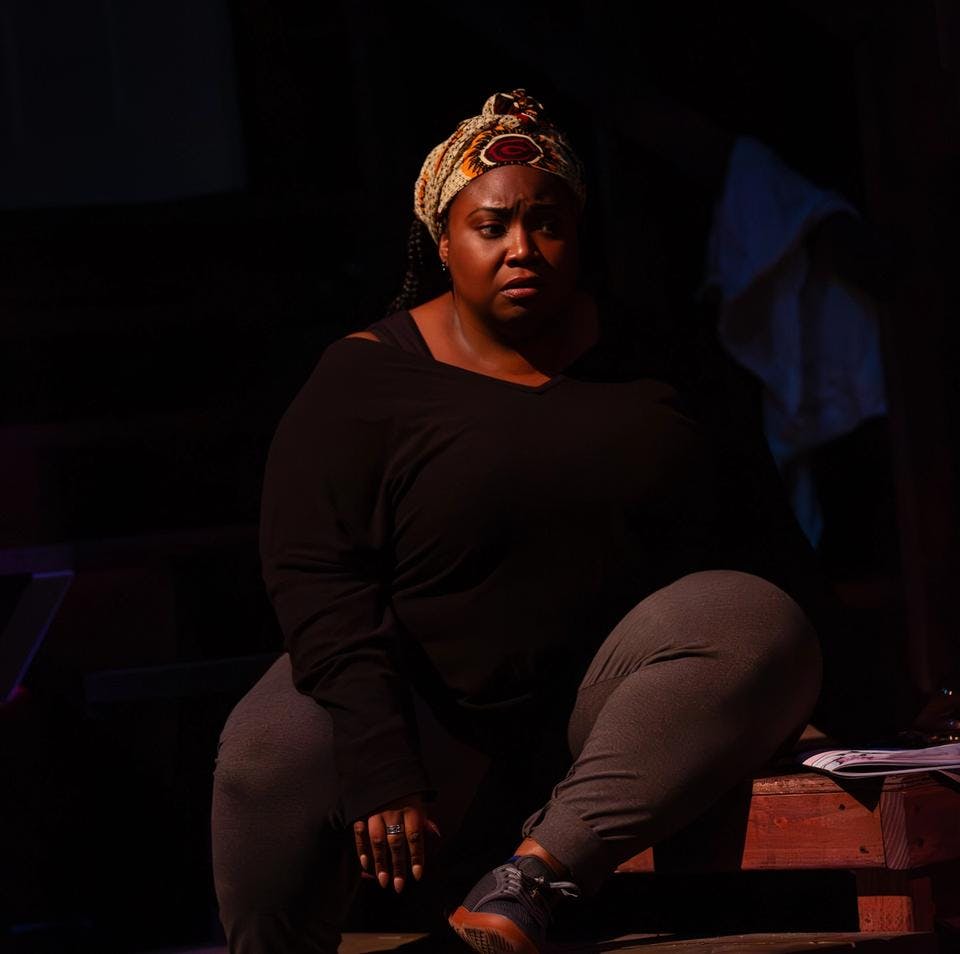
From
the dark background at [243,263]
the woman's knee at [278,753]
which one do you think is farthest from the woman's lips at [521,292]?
the dark background at [243,263]

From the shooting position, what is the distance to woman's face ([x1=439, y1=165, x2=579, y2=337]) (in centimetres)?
261

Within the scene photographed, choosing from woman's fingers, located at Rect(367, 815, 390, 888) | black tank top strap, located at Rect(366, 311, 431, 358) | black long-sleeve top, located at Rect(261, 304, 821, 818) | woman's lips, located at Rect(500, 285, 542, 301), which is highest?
woman's lips, located at Rect(500, 285, 542, 301)

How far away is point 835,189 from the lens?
4.44 m

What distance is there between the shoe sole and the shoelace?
4 cm

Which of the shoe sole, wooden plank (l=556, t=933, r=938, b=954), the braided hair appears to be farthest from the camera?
the braided hair

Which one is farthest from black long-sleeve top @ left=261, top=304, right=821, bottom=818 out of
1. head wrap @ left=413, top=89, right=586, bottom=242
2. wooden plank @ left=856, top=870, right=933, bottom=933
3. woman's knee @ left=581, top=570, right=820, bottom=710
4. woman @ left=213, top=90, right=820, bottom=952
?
wooden plank @ left=856, top=870, right=933, bottom=933

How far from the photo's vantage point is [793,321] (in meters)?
4.18

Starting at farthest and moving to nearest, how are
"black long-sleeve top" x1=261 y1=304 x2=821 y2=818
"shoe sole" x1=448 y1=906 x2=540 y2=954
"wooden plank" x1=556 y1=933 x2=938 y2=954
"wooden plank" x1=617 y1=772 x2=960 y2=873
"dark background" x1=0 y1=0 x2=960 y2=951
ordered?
"dark background" x1=0 y1=0 x2=960 y2=951 < "black long-sleeve top" x1=261 y1=304 x2=821 y2=818 < "wooden plank" x1=617 y1=772 x2=960 y2=873 < "wooden plank" x1=556 y1=933 x2=938 y2=954 < "shoe sole" x1=448 y1=906 x2=540 y2=954

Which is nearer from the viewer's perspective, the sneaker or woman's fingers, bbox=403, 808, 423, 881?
the sneaker

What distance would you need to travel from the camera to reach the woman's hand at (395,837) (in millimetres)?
2264

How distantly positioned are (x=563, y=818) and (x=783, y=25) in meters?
3.29

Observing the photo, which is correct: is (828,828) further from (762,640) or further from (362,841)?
(362,841)

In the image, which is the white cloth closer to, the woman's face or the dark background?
the dark background

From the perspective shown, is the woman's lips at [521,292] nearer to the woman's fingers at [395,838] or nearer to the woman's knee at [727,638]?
the woman's knee at [727,638]
